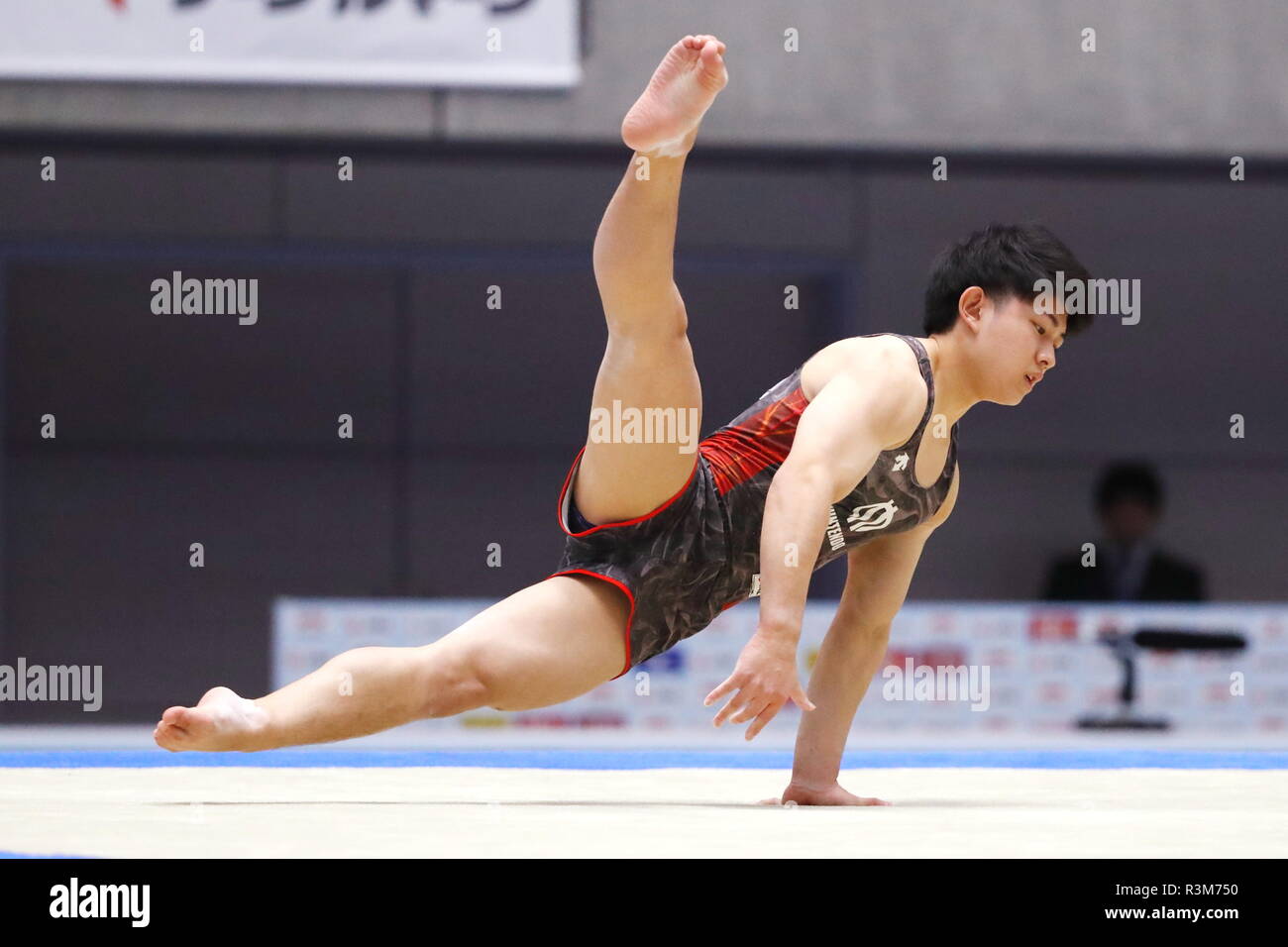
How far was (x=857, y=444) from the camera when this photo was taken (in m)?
2.99

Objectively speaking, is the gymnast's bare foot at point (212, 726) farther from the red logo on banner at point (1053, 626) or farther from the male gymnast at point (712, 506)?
the red logo on banner at point (1053, 626)

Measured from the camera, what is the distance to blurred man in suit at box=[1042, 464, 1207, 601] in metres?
8.93

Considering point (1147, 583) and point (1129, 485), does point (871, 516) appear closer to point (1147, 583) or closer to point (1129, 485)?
point (1147, 583)

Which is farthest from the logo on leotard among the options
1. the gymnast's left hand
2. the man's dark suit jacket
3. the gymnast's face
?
the man's dark suit jacket

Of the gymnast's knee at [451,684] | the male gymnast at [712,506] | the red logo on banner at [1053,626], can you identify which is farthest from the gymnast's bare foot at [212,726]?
the red logo on banner at [1053,626]

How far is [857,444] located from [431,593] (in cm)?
763

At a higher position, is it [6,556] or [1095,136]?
[1095,136]

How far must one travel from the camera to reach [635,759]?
222 inches

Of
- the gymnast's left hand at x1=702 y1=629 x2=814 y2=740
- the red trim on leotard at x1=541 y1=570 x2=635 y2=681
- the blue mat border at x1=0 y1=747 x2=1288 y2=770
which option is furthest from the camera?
the blue mat border at x1=0 y1=747 x2=1288 y2=770

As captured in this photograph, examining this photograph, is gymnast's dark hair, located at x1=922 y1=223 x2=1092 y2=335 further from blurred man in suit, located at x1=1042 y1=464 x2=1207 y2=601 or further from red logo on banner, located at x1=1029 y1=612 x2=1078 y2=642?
blurred man in suit, located at x1=1042 y1=464 x2=1207 y2=601

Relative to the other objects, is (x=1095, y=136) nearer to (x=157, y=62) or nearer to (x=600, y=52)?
(x=600, y=52)

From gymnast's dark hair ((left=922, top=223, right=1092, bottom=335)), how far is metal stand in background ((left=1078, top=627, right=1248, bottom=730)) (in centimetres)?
→ 496

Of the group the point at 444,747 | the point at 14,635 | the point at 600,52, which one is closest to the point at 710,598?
the point at 444,747

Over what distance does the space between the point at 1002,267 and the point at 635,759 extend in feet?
9.35
